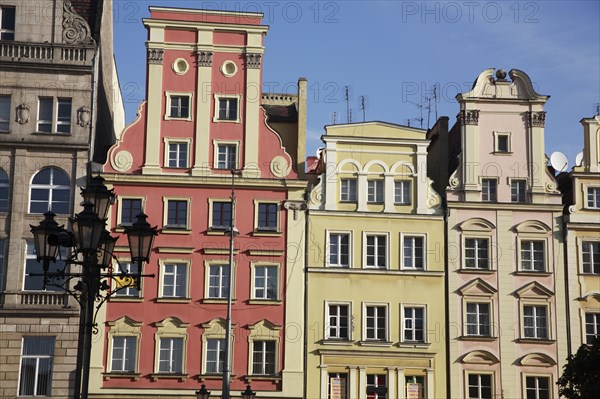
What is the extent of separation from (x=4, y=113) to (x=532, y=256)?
24351mm

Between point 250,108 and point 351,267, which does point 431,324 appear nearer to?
point 351,267

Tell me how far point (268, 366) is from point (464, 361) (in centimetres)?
854

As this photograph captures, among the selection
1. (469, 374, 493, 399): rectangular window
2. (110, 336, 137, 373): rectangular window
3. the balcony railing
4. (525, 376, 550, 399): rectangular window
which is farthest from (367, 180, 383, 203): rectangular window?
the balcony railing

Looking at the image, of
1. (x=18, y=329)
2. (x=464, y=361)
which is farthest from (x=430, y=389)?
(x=18, y=329)

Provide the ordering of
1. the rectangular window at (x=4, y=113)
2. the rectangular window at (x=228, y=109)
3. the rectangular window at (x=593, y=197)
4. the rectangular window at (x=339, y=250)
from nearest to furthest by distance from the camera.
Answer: the rectangular window at (x=4, y=113), the rectangular window at (x=339, y=250), the rectangular window at (x=228, y=109), the rectangular window at (x=593, y=197)

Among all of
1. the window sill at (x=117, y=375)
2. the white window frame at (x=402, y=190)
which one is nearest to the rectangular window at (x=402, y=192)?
the white window frame at (x=402, y=190)

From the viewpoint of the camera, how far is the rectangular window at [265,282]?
44.4 metres

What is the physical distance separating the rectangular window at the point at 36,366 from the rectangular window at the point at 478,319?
18005mm

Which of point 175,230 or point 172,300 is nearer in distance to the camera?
point 172,300

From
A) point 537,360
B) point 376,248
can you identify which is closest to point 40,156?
point 376,248

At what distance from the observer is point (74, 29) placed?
4528cm

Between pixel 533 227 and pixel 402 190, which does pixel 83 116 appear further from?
pixel 533 227

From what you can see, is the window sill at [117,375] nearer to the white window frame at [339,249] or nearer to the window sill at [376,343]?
the white window frame at [339,249]

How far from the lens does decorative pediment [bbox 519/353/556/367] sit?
146 feet
